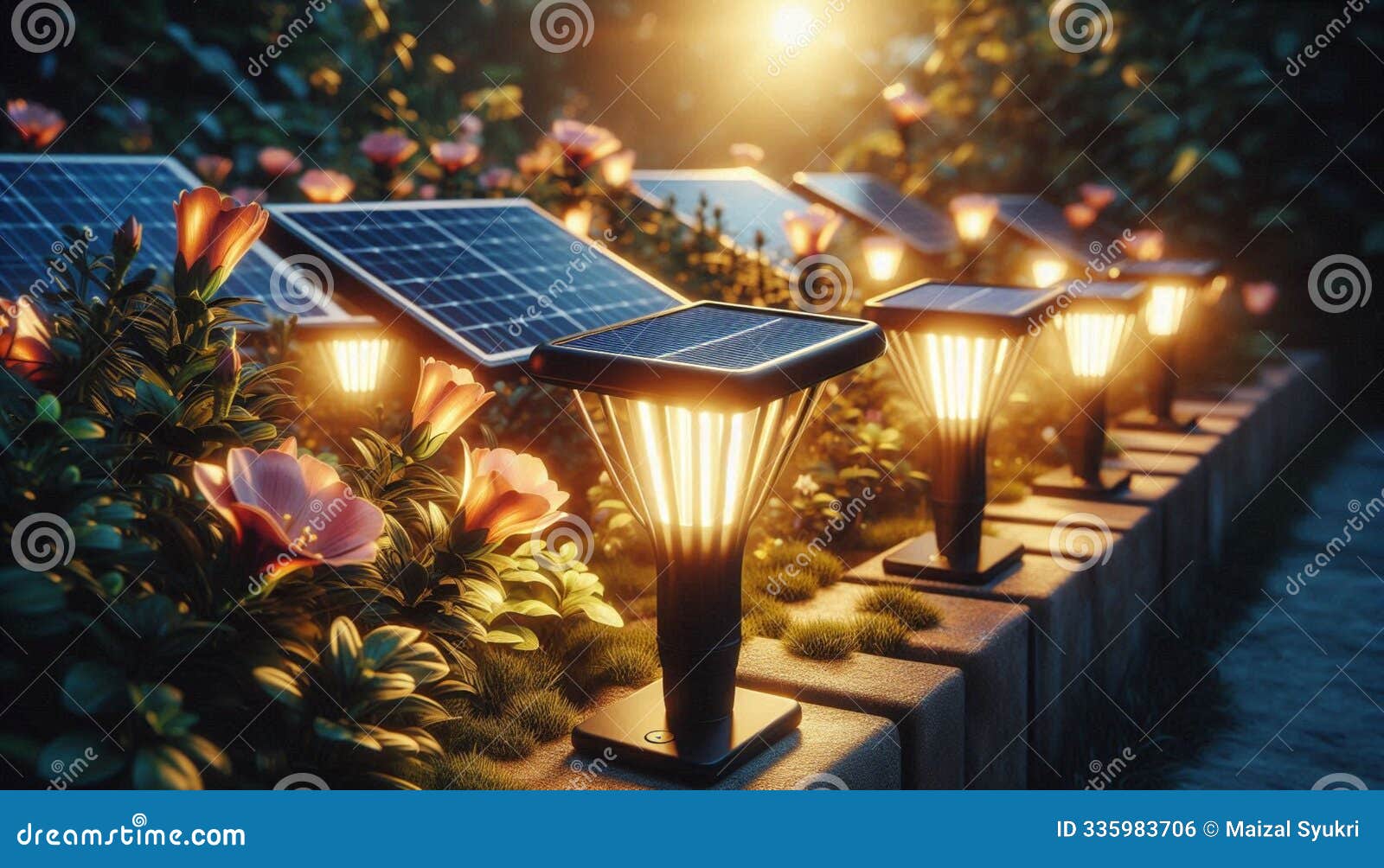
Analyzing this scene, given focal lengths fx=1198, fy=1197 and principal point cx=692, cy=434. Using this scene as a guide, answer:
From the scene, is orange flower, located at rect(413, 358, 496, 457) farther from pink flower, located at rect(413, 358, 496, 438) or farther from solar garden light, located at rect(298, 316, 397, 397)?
solar garden light, located at rect(298, 316, 397, 397)

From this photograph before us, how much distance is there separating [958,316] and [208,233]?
2.48 meters

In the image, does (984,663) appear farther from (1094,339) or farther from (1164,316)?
(1164,316)

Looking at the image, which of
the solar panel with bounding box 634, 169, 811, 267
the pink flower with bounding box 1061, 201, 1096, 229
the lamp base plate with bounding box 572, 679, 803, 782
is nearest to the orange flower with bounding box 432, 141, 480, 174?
the solar panel with bounding box 634, 169, 811, 267

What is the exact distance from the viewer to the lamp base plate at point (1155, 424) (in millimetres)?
7191

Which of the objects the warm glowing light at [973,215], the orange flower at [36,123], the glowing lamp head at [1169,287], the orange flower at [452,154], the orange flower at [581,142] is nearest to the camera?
the orange flower at [36,123]

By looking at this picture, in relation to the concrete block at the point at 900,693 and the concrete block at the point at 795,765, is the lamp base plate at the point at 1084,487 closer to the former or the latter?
the concrete block at the point at 900,693

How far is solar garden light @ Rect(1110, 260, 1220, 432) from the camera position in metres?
7.02

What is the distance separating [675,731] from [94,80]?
25.7ft

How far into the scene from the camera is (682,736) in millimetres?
2709

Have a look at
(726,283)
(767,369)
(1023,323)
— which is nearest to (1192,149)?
(726,283)

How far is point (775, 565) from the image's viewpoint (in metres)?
4.29

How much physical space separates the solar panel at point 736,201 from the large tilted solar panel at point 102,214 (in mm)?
2565

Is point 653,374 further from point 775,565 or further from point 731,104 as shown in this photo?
point 731,104

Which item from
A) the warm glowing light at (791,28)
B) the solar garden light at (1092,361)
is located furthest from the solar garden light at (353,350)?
the warm glowing light at (791,28)
